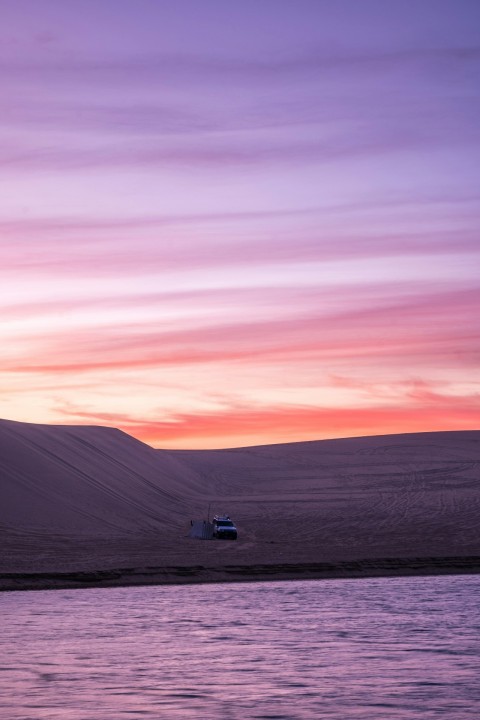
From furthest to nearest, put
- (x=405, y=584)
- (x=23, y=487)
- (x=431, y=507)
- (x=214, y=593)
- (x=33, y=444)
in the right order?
1. (x=33, y=444)
2. (x=431, y=507)
3. (x=23, y=487)
4. (x=405, y=584)
5. (x=214, y=593)

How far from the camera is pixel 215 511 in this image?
6300 centimetres

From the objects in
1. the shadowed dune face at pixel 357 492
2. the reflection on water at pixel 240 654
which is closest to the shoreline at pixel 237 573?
the reflection on water at pixel 240 654

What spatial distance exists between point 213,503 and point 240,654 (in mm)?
50715

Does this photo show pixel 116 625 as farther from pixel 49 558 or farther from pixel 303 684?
pixel 49 558

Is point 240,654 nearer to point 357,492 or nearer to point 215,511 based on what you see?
point 215,511

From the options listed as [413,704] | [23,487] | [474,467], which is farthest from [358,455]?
[413,704]

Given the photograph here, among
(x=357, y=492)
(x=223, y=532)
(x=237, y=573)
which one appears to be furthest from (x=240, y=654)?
(x=357, y=492)

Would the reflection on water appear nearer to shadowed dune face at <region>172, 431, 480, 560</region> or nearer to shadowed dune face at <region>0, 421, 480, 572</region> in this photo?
shadowed dune face at <region>0, 421, 480, 572</region>

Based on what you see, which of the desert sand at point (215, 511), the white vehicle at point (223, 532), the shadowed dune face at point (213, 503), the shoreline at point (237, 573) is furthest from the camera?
the white vehicle at point (223, 532)

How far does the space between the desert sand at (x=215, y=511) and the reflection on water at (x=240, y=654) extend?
419cm

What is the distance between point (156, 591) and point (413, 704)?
15.0 meters

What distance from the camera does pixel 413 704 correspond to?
14.0 meters

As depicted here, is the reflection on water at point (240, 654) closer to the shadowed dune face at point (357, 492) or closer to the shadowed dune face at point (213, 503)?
the shadowed dune face at point (213, 503)

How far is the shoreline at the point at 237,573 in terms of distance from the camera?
2922 centimetres
